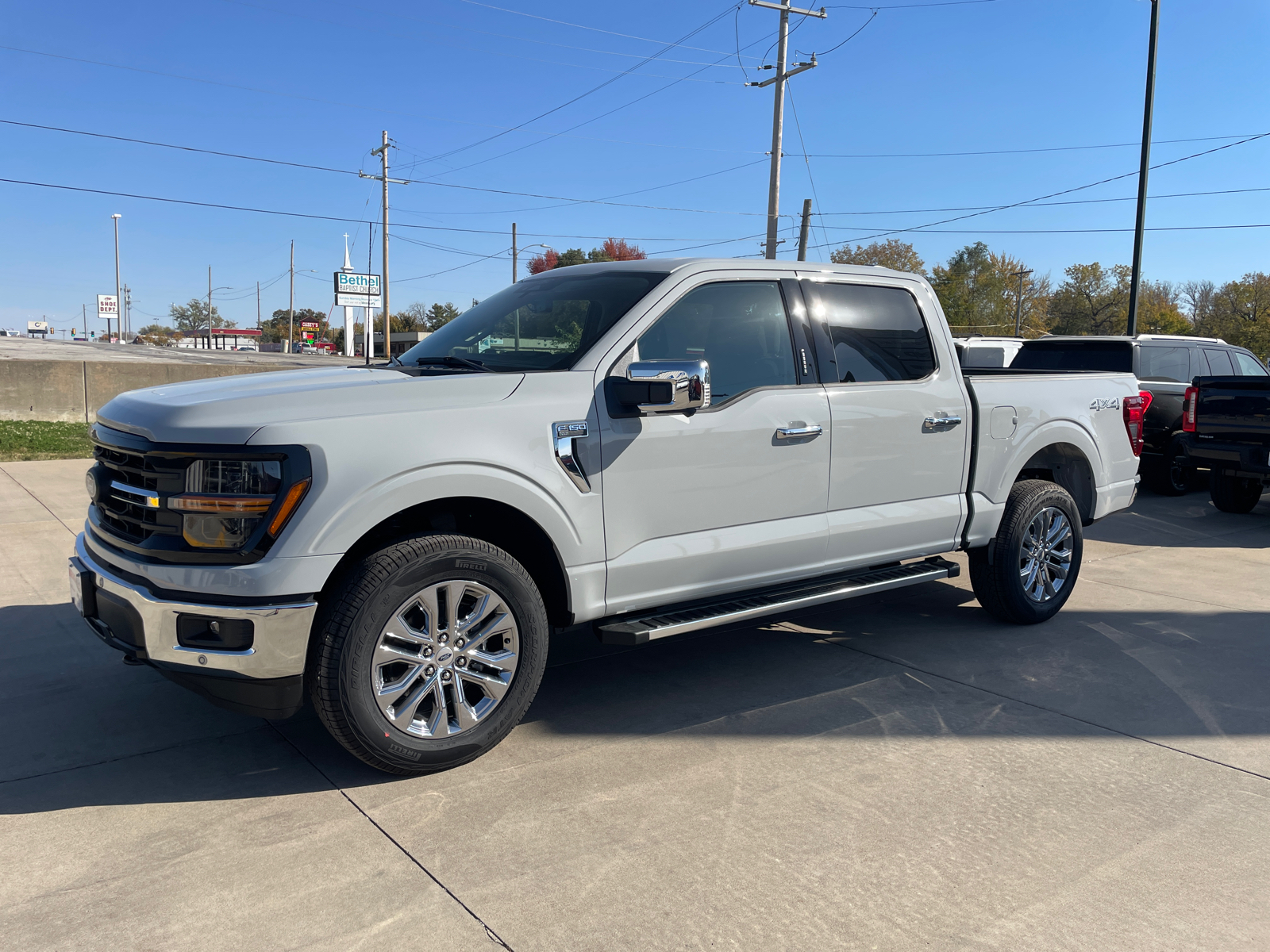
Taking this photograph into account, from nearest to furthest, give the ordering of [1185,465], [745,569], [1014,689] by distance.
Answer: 1. [745,569]
2. [1014,689]
3. [1185,465]

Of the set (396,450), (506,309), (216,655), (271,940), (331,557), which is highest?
(506,309)

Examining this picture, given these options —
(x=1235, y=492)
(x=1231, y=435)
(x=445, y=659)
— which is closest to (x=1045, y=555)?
(x=445, y=659)

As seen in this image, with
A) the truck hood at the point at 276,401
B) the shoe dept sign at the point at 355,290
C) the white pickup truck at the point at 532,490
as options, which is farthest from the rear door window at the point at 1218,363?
the shoe dept sign at the point at 355,290

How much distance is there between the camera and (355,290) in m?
50.1

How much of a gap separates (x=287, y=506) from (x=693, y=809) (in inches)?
68.2

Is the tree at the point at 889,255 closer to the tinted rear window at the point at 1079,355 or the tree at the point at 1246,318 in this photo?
the tree at the point at 1246,318

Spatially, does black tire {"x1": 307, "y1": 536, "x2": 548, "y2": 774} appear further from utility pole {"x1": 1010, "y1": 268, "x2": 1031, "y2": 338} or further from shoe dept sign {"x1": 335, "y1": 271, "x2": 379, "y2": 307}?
utility pole {"x1": 1010, "y1": 268, "x2": 1031, "y2": 338}

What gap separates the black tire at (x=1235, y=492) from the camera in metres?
10.4

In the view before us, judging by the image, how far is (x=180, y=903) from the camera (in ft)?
9.08

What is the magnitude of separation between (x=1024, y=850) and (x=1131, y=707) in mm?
1688

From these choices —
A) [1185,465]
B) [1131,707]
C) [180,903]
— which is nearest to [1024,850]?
[1131,707]

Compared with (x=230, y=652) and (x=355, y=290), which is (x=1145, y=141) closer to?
(x=230, y=652)

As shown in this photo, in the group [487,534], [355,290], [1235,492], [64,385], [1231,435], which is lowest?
[1235,492]

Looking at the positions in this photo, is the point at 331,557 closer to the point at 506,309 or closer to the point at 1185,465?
the point at 506,309
